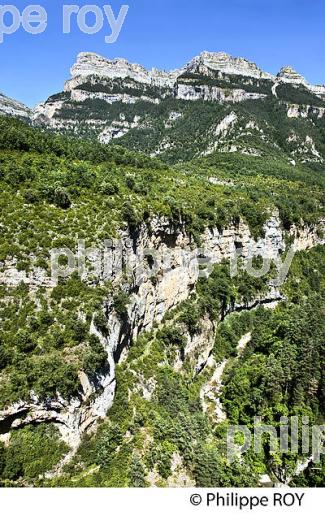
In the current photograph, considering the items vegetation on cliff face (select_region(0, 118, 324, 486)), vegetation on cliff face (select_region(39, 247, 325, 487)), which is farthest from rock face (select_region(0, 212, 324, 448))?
vegetation on cliff face (select_region(39, 247, 325, 487))

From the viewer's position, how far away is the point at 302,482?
3919 cm

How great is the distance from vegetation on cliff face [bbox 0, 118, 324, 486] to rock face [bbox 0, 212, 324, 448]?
1.02 m

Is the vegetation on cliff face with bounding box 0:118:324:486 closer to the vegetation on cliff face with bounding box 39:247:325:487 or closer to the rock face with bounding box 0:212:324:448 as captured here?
the vegetation on cliff face with bounding box 39:247:325:487

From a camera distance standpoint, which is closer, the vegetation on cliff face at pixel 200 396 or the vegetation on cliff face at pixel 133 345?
the vegetation on cliff face at pixel 133 345

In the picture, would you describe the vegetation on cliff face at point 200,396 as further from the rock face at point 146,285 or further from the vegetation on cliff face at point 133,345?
the rock face at point 146,285

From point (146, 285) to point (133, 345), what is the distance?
8.15 meters

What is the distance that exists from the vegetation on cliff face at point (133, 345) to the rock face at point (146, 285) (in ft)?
3.33

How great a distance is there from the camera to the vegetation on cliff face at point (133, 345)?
31.9 m

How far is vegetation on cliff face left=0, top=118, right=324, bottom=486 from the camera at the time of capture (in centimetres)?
3188

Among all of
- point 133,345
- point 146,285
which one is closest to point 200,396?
point 133,345

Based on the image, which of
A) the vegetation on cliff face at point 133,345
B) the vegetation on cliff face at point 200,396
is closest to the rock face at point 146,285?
the vegetation on cliff face at point 133,345

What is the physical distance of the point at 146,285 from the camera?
51.2m

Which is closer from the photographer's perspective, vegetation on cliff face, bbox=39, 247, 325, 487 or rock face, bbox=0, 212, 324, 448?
rock face, bbox=0, 212, 324, 448

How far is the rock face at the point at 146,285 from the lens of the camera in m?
31.9
